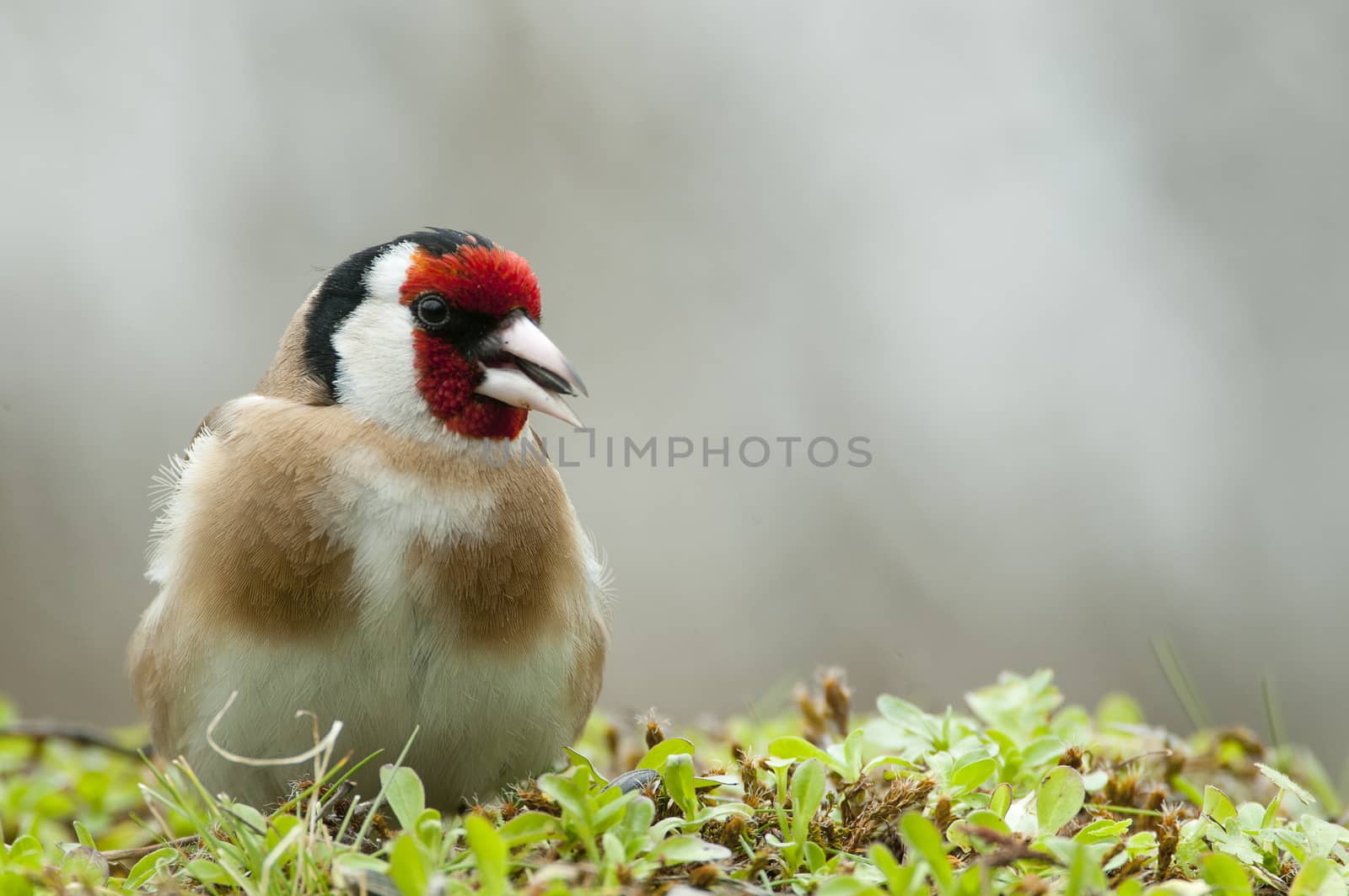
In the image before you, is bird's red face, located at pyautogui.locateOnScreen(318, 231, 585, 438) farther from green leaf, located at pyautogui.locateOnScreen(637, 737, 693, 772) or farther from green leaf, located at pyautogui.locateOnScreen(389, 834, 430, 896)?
green leaf, located at pyautogui.locateOnScreen(389, 834, 430, 896)

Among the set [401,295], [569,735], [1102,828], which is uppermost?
[401,295]

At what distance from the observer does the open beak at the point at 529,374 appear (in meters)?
3.03

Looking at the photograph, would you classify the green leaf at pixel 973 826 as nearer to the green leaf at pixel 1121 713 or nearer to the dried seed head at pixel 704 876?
the dried seed head at pixel 704 876

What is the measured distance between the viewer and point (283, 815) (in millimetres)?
2076

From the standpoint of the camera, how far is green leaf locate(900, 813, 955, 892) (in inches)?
70.8

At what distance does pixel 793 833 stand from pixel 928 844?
0.46 metres

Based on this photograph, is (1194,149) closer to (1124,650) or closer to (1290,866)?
(1124,650)

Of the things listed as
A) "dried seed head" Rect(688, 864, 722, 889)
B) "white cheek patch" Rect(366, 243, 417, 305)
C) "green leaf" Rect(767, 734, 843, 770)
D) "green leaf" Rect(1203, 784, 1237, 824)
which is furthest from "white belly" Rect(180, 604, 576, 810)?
"green leaf" Rect(1203, 784, 1237, 824)

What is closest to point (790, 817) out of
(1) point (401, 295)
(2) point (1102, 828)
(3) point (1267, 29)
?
(2) point (1102, 828)

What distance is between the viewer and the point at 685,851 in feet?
6.36

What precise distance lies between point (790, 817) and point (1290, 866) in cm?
91

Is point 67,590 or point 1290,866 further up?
point 1290,866

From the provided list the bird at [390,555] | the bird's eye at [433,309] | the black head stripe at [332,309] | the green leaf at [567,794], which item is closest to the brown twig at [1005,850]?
the green leaf at [567,794]

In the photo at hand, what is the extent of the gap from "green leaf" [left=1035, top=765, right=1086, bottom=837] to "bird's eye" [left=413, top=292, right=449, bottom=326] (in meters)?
1.79
